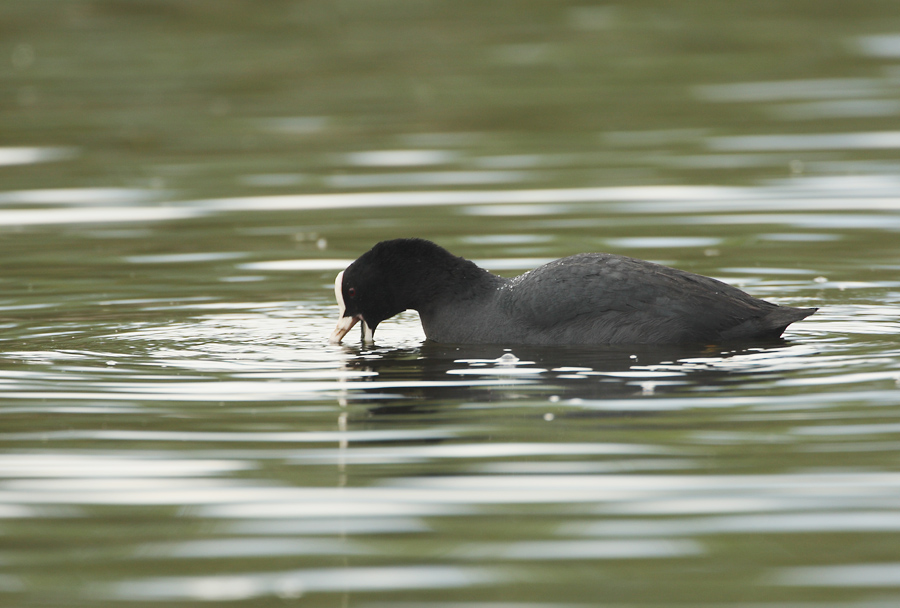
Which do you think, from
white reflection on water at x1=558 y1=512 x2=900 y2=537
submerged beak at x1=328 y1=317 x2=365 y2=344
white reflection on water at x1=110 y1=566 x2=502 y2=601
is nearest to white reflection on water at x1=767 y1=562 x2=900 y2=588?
white reflection on water at x1=558 y1=512 x2=900 y2=537

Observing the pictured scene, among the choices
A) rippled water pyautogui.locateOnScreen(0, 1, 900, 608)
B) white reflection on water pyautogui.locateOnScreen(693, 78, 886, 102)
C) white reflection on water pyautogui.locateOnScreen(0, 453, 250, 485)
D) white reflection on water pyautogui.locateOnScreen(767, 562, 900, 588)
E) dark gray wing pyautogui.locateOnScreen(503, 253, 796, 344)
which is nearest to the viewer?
white reflection on water pyautogui.locateOnScreen(767, 562, 900, 588)

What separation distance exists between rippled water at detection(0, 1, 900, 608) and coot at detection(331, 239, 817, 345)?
20cm

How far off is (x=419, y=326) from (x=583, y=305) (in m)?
→ 1.98

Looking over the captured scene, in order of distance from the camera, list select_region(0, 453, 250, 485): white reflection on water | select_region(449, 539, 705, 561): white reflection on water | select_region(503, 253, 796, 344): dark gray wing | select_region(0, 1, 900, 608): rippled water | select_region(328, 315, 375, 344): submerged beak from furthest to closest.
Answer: select_region(328, 315, 375, 344): submerged beak
select_region(503, 253, 796, 344): dark gray wing
select_region(0, 453, 250, 485): white reflection on water
select_region(0, 1, 900, 608): rippled water
select_region(449, 539, 705, 561): white reflection on water

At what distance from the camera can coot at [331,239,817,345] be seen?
8461mm

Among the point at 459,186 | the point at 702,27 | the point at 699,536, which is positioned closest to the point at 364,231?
Answer: the point at 459,186

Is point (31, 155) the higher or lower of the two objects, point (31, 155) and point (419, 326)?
the higher

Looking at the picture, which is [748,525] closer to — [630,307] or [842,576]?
[842,576]

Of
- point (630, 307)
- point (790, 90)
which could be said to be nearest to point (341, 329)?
point (630, 307)

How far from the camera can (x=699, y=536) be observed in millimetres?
5086

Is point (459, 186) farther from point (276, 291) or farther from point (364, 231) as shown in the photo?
point (276, 291)

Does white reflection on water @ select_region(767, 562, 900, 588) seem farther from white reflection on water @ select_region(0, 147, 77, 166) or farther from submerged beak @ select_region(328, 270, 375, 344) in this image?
white reflection on water @ select_region(0, 147, 77, 166)

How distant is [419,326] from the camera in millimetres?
10211

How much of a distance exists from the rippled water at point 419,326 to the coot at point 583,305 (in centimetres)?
20
